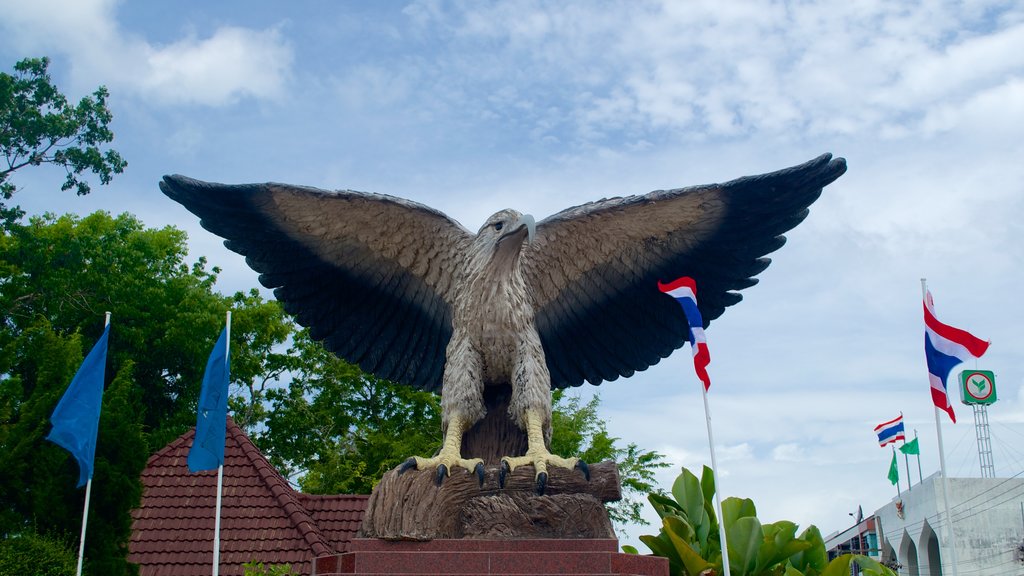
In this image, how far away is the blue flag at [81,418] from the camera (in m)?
8.82

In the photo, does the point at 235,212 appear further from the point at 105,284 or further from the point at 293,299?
the point at 105,284

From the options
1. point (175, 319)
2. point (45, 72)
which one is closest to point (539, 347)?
point (175, 319)

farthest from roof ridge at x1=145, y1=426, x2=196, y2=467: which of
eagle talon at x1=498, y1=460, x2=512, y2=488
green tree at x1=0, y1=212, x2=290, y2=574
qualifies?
eagle talon at x1=498, y1=460, x2=512, y2=488

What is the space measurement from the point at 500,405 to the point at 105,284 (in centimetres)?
1417

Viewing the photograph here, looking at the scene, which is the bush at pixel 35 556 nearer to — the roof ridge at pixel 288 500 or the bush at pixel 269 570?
the bush at pixel 269 570

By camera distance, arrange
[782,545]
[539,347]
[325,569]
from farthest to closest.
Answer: [782,545]
[539,347]
[325,569]

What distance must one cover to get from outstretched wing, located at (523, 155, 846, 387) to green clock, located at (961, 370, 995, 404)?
13000 millimetres

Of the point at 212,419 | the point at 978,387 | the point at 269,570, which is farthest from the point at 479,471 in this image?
the point at 978,387

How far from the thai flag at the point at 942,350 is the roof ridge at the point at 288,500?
7.43m

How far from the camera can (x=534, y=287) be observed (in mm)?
6902

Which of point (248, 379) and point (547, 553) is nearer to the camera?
point (547, 553)

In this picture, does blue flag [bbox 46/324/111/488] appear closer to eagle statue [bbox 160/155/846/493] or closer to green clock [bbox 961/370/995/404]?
eagle statue [bbox 160/155/846/493]

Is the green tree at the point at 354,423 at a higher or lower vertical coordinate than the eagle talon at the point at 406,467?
higher

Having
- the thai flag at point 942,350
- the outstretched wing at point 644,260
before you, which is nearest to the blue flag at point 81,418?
the outstretched wing at point 644,260
